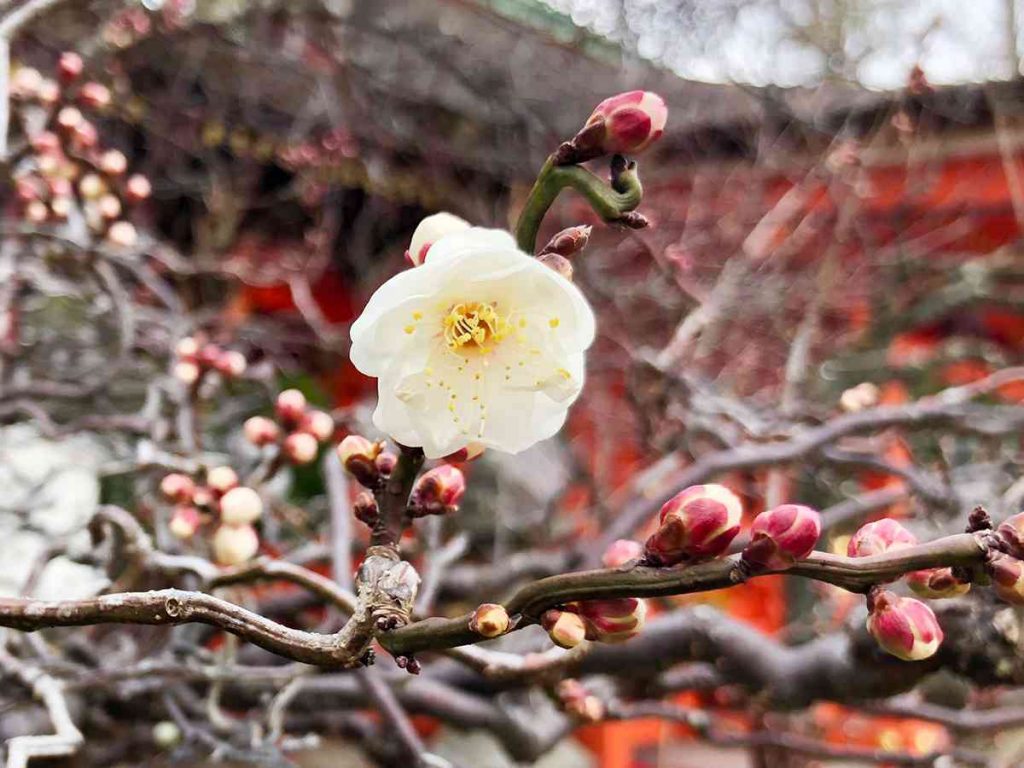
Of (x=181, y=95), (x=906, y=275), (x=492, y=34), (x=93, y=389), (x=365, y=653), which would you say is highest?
(x=492, y=34)

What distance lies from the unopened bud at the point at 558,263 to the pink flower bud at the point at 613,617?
238mm

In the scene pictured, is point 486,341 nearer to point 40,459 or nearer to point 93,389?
point 93,389

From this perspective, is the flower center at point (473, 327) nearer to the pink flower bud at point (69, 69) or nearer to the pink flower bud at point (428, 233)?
the pink flower bud at point (428, 233)

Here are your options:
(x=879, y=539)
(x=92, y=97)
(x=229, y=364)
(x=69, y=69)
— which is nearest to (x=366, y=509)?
(x=879, y=539)

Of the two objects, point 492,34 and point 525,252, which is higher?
point 492,34

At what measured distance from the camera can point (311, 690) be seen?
1416mm

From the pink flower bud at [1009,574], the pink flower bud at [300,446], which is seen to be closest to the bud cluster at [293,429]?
the pink flower bud at [300,446]

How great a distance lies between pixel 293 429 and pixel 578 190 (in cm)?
77

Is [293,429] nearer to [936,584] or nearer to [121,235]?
[936,584]

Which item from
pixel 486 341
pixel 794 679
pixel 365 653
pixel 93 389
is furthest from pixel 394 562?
pixel 93 389

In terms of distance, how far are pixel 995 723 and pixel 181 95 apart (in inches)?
130

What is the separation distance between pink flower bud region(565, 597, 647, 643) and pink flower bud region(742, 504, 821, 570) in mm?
120

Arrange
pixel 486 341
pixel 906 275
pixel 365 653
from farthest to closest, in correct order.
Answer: pixel 906 275
pixel 486 341
pixel 365 653

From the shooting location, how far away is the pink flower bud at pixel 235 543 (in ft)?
3.48
